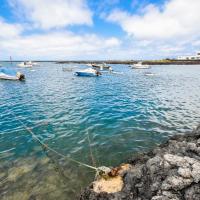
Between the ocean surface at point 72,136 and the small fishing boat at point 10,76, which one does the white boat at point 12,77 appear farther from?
the ocean surface at point 72,136

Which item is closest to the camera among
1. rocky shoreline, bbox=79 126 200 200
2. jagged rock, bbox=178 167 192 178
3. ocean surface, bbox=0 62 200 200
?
rocky shoreline, bbox=79 126 200 200

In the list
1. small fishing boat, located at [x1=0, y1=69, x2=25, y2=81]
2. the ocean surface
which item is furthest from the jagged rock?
small fishing boat, located at [x1=0, y1=69, x2=25, y2=81]

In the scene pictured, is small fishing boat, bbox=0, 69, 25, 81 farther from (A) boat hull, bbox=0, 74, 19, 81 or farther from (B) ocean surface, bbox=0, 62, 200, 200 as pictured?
(B) ocean surface, bbox=0, 62, 200, 200

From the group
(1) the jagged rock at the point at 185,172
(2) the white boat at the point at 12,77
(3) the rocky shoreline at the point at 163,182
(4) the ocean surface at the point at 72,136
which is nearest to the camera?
(3) the rocky shoreline at the point at 163,182

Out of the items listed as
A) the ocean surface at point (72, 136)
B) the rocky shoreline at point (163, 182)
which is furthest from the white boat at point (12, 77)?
the rocky shoreline at point (163, 182)

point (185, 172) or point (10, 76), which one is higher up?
point (185, 172)

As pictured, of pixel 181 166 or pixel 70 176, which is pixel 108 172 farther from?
pixel 181 166

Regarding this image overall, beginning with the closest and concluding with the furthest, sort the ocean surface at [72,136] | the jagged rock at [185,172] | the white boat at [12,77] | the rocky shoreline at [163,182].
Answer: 1. the rocky shoreline at [163,182]
2. the jagged rock at [185,172]
3. the ocean surface at [72,136]
4. the white boat at [12,77]

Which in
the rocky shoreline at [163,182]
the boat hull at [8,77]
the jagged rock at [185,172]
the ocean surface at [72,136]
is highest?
the jagged rock at [185,172]

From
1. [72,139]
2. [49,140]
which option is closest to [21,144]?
[49,140]

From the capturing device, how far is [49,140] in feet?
44.9

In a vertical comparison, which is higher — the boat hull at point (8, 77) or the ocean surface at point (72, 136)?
the ocean surface at point (72, 136)

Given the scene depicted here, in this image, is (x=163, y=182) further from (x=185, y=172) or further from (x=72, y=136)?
(x=72, y=136)

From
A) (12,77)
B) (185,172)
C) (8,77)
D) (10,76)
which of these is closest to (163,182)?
(185,172)
